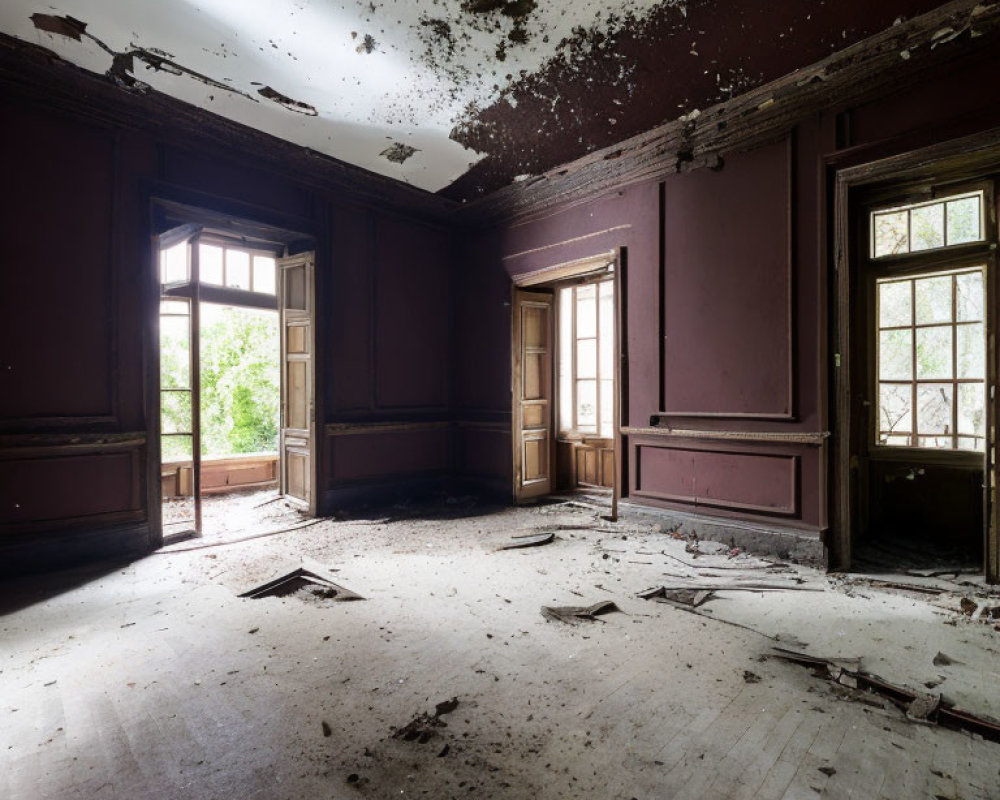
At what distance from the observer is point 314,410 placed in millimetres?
5102

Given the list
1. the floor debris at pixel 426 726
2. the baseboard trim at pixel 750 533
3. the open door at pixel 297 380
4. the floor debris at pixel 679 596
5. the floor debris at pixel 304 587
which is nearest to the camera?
the floor debris at pixel 426 726

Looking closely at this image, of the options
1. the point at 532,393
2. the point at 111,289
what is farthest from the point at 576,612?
the point at 111,289

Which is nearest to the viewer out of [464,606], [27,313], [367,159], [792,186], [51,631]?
[51,631]

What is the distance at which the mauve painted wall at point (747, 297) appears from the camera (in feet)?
11.3

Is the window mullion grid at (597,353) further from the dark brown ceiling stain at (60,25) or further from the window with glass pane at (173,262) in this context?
the dark brown ceiling stain at (60,25)

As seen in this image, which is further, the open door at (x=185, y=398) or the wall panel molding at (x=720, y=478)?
the open door at (x=185, y=398)

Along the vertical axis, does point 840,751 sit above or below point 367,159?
below

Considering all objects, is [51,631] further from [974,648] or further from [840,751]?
[974,648]

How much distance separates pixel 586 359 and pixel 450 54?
3596mm

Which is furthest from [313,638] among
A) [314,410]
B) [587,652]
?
[314,410]

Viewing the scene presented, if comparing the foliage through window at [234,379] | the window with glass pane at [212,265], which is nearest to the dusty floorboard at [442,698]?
the window with glass pane at [212,265]

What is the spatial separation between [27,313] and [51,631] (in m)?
2.10

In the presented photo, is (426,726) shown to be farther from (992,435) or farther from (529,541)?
(992,435)

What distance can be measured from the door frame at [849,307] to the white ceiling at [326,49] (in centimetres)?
175
